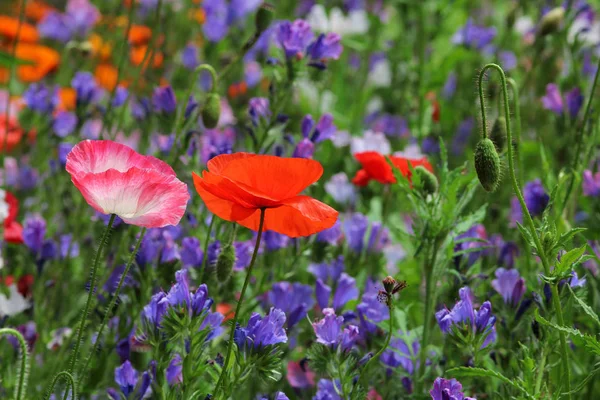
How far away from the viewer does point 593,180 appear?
2043 millimetres

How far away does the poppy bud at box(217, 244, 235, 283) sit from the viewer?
1.47 m

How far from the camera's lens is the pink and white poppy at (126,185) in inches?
46.0

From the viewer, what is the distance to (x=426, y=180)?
1576 millimetres

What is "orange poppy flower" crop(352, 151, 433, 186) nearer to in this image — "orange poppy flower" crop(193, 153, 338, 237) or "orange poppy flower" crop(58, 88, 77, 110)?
"orange poppy flower" crop(193, 153, 338, 237)

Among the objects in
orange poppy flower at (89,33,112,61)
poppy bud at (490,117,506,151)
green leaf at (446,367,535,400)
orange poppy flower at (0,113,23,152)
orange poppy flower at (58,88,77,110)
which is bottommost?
green leaf at (446,367,535,400)

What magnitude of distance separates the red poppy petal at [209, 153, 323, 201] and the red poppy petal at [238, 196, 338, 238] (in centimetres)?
3

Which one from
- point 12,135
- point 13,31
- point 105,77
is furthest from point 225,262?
point 13,31

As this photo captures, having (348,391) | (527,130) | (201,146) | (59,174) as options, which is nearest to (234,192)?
(348,391)

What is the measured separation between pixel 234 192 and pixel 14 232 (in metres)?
1.03

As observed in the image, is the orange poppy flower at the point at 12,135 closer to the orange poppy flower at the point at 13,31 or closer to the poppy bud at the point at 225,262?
the orange poppy flower at the point at 13,31

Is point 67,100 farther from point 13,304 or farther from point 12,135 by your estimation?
point 13,304

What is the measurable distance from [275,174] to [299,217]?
89 millimetres

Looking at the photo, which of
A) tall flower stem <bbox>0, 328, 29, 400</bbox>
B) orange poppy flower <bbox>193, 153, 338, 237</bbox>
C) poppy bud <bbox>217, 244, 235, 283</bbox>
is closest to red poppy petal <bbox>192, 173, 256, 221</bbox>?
orange poppy flower <bbox>193, 153, 338, 237</bbox>

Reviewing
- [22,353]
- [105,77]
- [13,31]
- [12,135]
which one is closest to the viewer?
[22,353]
